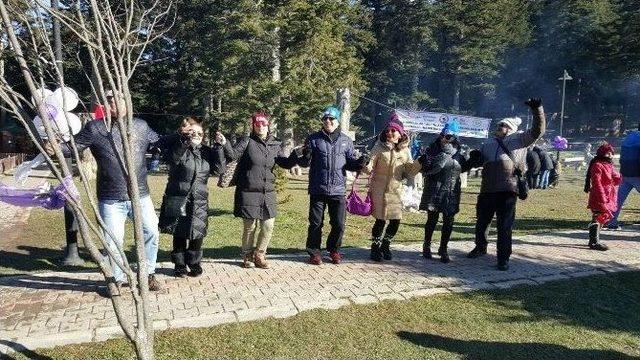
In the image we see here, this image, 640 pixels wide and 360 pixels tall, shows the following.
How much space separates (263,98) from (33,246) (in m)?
16.9

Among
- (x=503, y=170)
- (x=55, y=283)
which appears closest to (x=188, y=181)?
(x=55, y=283)

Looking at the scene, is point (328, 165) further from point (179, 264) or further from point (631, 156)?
point (631, 156)

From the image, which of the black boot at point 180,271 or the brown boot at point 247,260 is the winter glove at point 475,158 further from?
the black boot at point 180,271

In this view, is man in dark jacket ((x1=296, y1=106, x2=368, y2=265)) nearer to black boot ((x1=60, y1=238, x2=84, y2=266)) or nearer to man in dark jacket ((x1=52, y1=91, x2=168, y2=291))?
man in dark jacket ((x1=52, y1=91, x2=168, y2=291))

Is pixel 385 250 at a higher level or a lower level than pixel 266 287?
higher

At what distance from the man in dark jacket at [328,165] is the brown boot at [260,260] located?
2.06 feet

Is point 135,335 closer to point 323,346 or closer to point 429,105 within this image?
point 323,346

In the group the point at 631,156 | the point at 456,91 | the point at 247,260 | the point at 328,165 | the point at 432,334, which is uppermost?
the point at 456,91

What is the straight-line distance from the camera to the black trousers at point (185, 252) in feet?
17.8

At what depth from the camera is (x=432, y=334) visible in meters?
4.36

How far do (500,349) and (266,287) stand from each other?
7.29 feet

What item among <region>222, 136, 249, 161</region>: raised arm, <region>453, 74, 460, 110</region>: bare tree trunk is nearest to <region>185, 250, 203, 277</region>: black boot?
<region>222, 136, 249, 161</region>: raised arm

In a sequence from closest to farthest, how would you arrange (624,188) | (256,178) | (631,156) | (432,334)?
(432,334), (256,178), (631,156), (624,188)

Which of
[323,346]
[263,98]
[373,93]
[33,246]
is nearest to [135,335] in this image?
[323,346]
